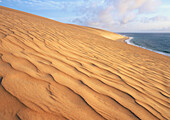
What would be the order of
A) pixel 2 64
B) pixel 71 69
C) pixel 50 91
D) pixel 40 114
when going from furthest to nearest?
1. pixel 71 69
2. pixel 2 64
3. pixel 50 91
4. pixel 40 114

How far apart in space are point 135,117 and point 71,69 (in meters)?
Result: 0.99

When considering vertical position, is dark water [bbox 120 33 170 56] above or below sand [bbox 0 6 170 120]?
above

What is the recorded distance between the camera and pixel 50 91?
1084 millimetres

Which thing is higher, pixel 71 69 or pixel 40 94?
pixel 71 69

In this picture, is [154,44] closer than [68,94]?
No

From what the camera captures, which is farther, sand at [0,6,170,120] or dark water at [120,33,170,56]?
dark water at [120,33,170,56]

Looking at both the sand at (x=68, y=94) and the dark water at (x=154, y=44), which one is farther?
the dark water at (x=154, y=44)

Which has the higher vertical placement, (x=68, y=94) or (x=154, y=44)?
(x=154, y=44)

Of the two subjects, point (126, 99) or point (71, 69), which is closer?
point (126, 99)

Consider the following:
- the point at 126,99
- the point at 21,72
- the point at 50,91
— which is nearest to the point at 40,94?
the point at 50,91

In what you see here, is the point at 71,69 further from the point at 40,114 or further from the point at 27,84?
the point at 40,114

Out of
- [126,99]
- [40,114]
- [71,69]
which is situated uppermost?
[71,69]

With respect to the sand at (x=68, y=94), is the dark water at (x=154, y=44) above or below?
above

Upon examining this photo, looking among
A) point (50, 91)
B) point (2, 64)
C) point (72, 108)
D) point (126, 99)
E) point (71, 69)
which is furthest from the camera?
point (71, 69)
